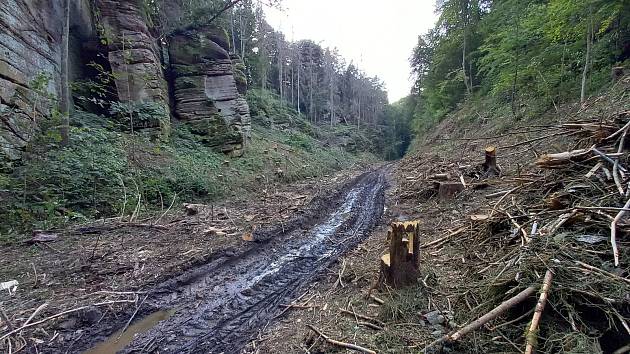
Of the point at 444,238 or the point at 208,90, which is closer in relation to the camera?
the point at 444,238

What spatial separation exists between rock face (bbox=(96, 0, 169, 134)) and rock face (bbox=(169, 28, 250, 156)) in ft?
5.76

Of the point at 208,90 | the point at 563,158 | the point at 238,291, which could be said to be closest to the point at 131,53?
the point at 208,90

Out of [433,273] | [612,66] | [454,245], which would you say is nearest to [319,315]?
[433,273]

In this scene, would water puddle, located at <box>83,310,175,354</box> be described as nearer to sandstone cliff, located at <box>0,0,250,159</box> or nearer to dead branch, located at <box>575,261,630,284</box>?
dead branch, located at <box>575,261,630,284</box>

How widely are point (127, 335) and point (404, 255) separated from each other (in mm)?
3765

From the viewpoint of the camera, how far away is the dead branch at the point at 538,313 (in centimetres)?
214

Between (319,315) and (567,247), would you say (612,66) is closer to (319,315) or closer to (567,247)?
(567,247)

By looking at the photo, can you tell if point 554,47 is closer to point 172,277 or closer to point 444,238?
point 444,238

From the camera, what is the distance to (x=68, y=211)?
7109 millimetres

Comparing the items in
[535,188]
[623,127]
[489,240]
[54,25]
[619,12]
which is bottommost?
[489,240]

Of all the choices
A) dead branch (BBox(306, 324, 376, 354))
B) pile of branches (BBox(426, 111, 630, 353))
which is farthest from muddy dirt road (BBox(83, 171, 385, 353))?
pile of branches (BBox(426, 111, 630, 353))

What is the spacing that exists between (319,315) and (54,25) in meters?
12.8

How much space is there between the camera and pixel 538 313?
228 cm

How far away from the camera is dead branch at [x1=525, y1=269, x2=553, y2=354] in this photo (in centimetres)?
214
